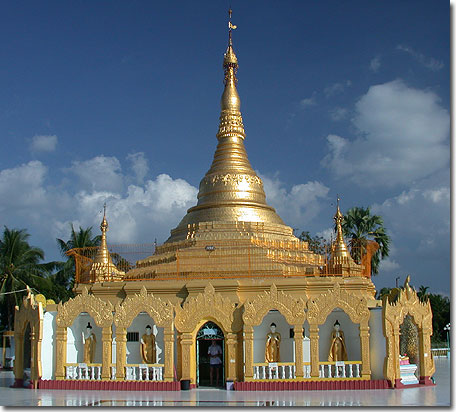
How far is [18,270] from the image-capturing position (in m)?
34.4

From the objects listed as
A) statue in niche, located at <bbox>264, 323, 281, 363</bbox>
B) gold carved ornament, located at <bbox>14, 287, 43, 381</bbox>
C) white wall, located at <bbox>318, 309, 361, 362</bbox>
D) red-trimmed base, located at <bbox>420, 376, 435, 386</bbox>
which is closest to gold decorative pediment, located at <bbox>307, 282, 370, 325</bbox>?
white wall, located at <bbox>318, 309, 361, 362</bbox>

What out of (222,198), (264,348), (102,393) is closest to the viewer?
(102,393)

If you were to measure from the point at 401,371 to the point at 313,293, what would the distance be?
12.3ft

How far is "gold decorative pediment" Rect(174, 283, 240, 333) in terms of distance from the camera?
19.0 m

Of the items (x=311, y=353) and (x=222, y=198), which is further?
(x=222, y=198)

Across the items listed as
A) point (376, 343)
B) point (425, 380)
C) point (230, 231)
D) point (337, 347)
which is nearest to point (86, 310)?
point (230, 231)

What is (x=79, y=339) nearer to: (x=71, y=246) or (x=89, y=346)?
(x=89, y=346)

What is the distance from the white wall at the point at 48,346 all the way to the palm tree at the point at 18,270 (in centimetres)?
1372

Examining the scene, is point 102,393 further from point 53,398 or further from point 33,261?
point 33,261

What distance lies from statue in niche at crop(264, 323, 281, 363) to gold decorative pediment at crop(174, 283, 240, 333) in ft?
4.06

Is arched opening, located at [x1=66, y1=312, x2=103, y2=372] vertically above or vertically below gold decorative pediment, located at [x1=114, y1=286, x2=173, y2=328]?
below

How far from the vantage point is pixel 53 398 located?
16891mm

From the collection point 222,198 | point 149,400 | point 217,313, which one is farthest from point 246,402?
point 222,198

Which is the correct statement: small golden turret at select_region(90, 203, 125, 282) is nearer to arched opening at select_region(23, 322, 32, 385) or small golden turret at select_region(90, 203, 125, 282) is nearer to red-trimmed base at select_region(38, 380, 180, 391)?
arched opening at select_region(23, 322, 32, 385)
